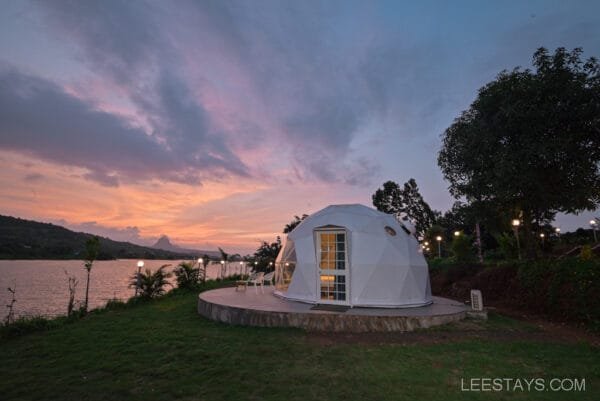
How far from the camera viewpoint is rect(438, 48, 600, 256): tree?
10953 mm

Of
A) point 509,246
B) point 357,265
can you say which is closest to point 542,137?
point 357,265

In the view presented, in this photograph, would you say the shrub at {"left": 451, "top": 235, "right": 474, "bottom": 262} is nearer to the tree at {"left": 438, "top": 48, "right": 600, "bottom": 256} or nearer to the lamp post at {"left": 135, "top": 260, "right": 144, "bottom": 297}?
the tree at {"left": 438, "top": 48, "right": 600, "bottom": 256}

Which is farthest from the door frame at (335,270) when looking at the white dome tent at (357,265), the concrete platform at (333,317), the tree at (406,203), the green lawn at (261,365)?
the tree at (406,203)

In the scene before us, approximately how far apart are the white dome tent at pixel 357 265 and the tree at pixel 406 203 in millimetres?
30159

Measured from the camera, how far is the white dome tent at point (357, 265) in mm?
10555

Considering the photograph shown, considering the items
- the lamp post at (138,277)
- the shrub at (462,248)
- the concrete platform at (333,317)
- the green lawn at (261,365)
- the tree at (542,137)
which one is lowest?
the green lawn at (261,365)

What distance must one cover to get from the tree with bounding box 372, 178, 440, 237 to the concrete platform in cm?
3178

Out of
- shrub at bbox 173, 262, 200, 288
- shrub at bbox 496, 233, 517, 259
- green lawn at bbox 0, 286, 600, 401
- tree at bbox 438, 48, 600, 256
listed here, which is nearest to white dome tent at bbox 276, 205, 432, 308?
green lawn at bbox 0, 286, 600, 401

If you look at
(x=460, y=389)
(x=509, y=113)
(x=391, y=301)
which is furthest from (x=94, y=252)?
(x=509, y=113)

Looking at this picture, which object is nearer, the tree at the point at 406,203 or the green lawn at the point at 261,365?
the green lawn at the point at 261,365

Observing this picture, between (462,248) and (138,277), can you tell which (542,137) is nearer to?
(462,248)

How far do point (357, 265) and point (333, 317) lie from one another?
2.47 m

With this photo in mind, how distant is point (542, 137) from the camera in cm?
1140

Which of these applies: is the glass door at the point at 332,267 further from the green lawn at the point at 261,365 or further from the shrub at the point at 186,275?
the shrub at the point at 186,275
